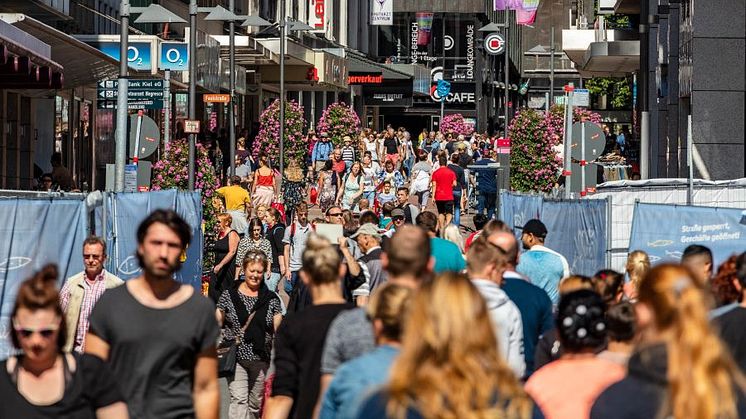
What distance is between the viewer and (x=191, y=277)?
2064 cm

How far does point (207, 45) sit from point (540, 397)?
32849 millimetres

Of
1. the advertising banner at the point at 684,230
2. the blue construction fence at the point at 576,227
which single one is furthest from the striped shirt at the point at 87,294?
the blue construction fence at the point at 576,227

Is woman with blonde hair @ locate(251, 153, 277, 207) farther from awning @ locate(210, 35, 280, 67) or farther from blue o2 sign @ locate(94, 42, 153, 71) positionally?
awning @ locate(210, 35, 280, 67)

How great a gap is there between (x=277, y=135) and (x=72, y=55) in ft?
62.1

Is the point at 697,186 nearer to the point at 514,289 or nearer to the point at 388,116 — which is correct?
the point at 514,289

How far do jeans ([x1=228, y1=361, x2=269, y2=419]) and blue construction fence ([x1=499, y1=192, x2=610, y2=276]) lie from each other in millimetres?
6467

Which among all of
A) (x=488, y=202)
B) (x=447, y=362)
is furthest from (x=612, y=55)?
(x=447, y=362)

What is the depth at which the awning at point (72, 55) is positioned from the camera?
24250mm

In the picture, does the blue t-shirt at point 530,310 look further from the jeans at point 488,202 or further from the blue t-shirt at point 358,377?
the jeans at point 488,202

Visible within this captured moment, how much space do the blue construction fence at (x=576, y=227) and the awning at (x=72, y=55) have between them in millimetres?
7446

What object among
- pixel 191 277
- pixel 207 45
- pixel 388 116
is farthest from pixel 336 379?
pixel 388 116

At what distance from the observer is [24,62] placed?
921 inches

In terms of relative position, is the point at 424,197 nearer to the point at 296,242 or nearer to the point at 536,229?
the point at 296,242

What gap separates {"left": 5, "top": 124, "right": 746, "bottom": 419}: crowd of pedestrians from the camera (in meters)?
4.47
